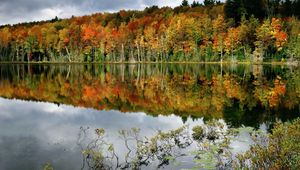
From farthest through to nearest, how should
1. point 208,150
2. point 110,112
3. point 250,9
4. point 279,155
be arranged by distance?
point 250,9, point 110,112, point 208,150, point 279,155

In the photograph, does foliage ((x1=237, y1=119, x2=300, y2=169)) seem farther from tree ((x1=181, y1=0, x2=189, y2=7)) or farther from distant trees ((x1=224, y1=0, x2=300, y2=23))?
tree ((x1=181, y1=0, x2=189, y2=7))

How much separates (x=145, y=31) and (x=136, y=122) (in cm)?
9066

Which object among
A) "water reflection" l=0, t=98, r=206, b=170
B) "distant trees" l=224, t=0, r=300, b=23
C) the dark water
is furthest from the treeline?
"water reflection" l=0, t=98, r=206, b=170

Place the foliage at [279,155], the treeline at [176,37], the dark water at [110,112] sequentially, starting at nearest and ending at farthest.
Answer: the foliage at [279,155] → the dark water at [110,112] → the treeline at [176,37]

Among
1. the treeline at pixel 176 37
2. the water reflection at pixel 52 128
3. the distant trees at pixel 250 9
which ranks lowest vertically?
the water reflection at pixel 52 128

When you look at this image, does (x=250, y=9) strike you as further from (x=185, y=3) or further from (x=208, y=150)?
(x=208, y=150)

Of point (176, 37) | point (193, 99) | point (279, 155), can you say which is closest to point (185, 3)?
point (176, 37)

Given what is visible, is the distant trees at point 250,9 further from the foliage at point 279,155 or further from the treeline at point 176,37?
the foliage at point 279,155

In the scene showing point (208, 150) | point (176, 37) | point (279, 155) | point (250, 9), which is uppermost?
point (250, 9)

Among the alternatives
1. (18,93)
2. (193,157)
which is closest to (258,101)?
(193,157)

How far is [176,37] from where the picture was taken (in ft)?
322

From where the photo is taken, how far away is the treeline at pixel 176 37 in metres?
82.1

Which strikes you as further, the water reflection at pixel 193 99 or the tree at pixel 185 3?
the tree at pixel 185 3

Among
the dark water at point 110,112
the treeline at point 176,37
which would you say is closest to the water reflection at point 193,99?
the dark water at point 110,112
